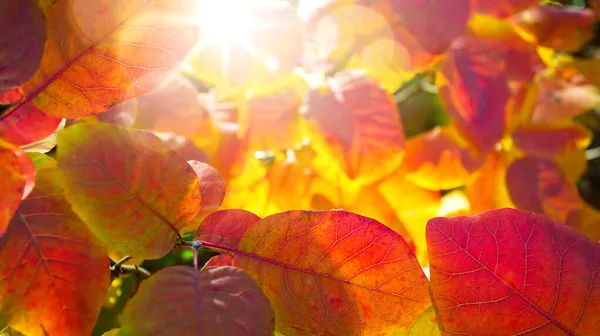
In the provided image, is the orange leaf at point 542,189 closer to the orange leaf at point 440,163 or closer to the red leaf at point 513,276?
the orange leaf at point 440,163

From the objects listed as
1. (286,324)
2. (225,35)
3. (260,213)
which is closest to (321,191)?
(260,213)

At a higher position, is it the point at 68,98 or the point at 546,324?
the point at 68,98

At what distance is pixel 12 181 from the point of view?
24cm

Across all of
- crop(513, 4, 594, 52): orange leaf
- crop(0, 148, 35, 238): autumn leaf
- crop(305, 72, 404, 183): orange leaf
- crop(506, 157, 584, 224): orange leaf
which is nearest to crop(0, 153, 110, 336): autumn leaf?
crop(0, 148, 35, 238): autumn leaf

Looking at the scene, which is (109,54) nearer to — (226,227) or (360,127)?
(226,227)

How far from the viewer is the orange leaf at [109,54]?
264mm

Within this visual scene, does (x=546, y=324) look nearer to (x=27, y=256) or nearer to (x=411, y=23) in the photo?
(x=27, y=256)

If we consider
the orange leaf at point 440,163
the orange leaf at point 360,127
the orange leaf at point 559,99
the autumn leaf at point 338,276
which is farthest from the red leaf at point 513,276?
the orange leaf at point 559,99

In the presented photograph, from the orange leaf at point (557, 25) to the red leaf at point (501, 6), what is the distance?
0.06 m

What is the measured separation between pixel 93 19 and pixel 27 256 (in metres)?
0.12

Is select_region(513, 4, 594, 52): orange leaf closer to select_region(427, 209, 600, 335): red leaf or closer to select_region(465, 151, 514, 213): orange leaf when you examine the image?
select_region(465, 151, 514, 213): orange leaf

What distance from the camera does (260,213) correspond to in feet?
1.91

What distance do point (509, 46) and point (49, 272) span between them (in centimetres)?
60

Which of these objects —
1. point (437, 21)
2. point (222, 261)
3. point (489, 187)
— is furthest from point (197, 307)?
point (489, 187)
